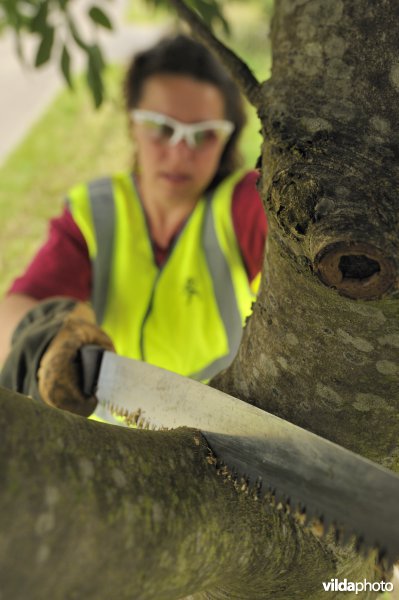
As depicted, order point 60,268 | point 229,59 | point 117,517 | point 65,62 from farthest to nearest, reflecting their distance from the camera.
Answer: point 60,268 → point 65,62 → point 229,59 → point 117,517

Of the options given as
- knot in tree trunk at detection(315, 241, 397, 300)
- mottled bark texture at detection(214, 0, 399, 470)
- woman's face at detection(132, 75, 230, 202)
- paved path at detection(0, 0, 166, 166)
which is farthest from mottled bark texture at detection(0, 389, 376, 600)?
paved path at detection(0, 0, 166, 166)

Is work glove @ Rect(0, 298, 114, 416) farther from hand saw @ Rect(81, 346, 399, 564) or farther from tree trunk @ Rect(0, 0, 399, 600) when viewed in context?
tree trunk @ Rect(0, 0, 399, 600)

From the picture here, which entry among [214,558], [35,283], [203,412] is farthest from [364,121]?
[35,283]

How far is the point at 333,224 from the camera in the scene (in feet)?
2.11

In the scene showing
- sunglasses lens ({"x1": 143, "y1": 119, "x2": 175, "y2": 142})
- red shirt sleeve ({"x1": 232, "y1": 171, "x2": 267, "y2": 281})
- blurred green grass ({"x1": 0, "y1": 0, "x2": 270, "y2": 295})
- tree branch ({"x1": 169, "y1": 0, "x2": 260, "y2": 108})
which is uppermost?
blurred green grass ({"x1": 0, "y1": 0, "x2": 270, "y2": 295})

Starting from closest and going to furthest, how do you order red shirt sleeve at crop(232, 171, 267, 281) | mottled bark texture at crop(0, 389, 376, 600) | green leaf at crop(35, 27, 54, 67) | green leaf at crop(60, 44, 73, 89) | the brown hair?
mottled bark texture at crop(0, 389, 376, 600)
green leaf at crop(35, 27, 54, 67)
green leaf at crop(60, 44, 73, 89)
red shirt sleeve at crop(232, 171, 267, 281)
the brown hair

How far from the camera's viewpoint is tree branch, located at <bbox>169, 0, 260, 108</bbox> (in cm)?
89

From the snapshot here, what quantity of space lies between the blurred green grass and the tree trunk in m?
3.58

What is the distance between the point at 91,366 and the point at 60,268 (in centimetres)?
82

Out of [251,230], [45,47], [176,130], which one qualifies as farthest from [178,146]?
[45,47]

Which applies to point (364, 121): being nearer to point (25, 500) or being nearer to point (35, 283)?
point (25, 500)

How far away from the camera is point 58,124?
7684mm

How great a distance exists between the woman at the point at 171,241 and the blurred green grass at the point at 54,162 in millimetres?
2215

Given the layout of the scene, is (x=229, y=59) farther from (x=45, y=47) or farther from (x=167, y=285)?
(x=167, y=285)
